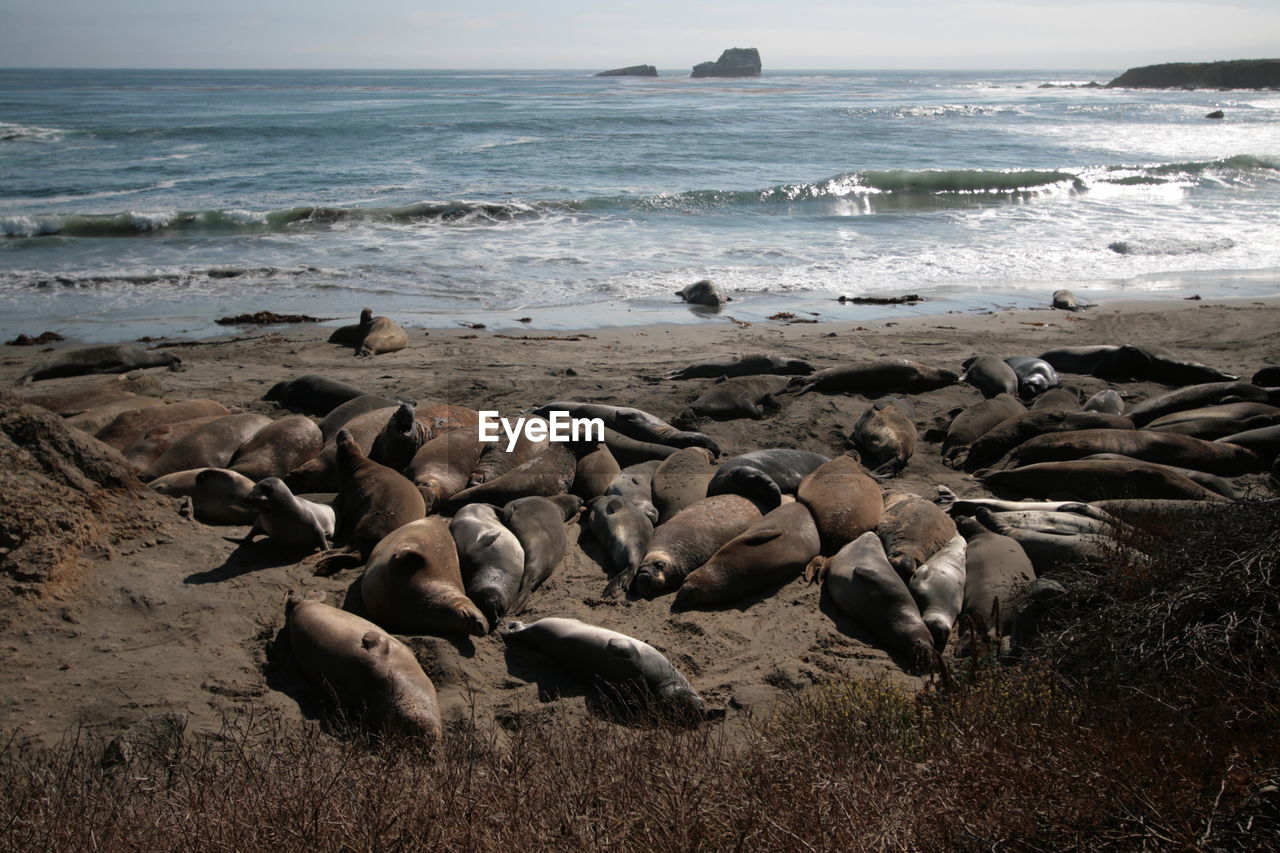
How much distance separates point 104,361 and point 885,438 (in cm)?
798

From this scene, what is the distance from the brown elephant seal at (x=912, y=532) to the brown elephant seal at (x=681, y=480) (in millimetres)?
1276

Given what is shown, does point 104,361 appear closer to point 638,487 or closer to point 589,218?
point 638,487

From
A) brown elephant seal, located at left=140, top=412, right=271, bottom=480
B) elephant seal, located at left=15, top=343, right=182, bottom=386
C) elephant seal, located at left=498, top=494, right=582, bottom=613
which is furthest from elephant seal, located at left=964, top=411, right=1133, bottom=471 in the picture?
elephant seal, located at left=15, top=343, right=182, bottom=386

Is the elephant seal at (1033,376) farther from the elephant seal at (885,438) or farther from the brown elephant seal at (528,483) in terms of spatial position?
the brown elephant seal at (528,483)

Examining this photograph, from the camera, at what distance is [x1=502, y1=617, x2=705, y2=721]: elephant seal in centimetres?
410

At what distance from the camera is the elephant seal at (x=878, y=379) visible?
9.02m

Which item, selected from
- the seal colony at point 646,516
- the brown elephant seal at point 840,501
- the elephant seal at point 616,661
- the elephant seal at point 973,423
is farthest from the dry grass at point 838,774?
the elephant seal at point 973,423

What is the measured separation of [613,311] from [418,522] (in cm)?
751

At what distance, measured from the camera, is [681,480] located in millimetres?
6504

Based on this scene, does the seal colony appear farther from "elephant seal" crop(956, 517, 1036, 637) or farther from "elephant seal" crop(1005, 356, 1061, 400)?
"elephant seal" crop(1005, 356, 1061, 400)

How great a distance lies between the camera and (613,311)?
12594 millimetres

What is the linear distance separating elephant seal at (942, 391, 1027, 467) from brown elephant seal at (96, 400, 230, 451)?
6.11 meters

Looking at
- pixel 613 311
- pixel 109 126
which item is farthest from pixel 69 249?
pixel 109 126

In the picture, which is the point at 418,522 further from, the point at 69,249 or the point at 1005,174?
the point at 1005,174
